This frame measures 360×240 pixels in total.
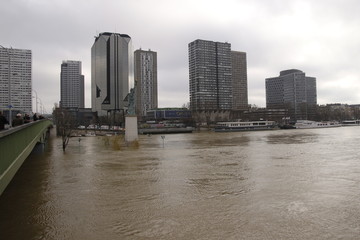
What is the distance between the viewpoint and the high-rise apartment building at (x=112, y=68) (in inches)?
7244

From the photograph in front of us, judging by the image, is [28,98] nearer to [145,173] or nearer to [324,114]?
[145,173]

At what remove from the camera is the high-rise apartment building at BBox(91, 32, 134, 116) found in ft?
604

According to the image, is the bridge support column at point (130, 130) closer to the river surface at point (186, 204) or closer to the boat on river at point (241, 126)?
the river surface at point (186, 204)

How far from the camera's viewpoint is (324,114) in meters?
192

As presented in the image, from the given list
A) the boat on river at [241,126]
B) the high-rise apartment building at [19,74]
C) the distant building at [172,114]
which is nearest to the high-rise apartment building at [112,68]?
the distant building at [172,114]

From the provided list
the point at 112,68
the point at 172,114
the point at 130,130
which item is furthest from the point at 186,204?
the point at 112,68

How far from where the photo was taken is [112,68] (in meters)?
185

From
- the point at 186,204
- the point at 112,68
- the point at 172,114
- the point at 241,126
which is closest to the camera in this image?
the point at 186,204

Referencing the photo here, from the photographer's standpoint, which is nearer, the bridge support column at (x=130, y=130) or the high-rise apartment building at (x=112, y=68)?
the bridge support column at (x=130, y=130)

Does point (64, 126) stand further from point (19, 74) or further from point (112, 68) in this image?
point (112, 68)

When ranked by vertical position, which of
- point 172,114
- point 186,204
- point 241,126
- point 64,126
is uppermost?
point 172,114

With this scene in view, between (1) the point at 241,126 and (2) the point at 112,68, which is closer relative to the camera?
(1) the point at 241,126

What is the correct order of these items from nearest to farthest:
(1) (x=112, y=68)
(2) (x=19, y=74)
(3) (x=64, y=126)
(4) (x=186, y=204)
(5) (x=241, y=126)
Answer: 1. (4) (x=186, y=204)
2. (2) (x=19, y=74)
3. (3) (x=64, y=126)
4. (5) (x=241, y=126)
5. (1) (x=112, y=68)

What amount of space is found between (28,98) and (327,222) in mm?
48054
